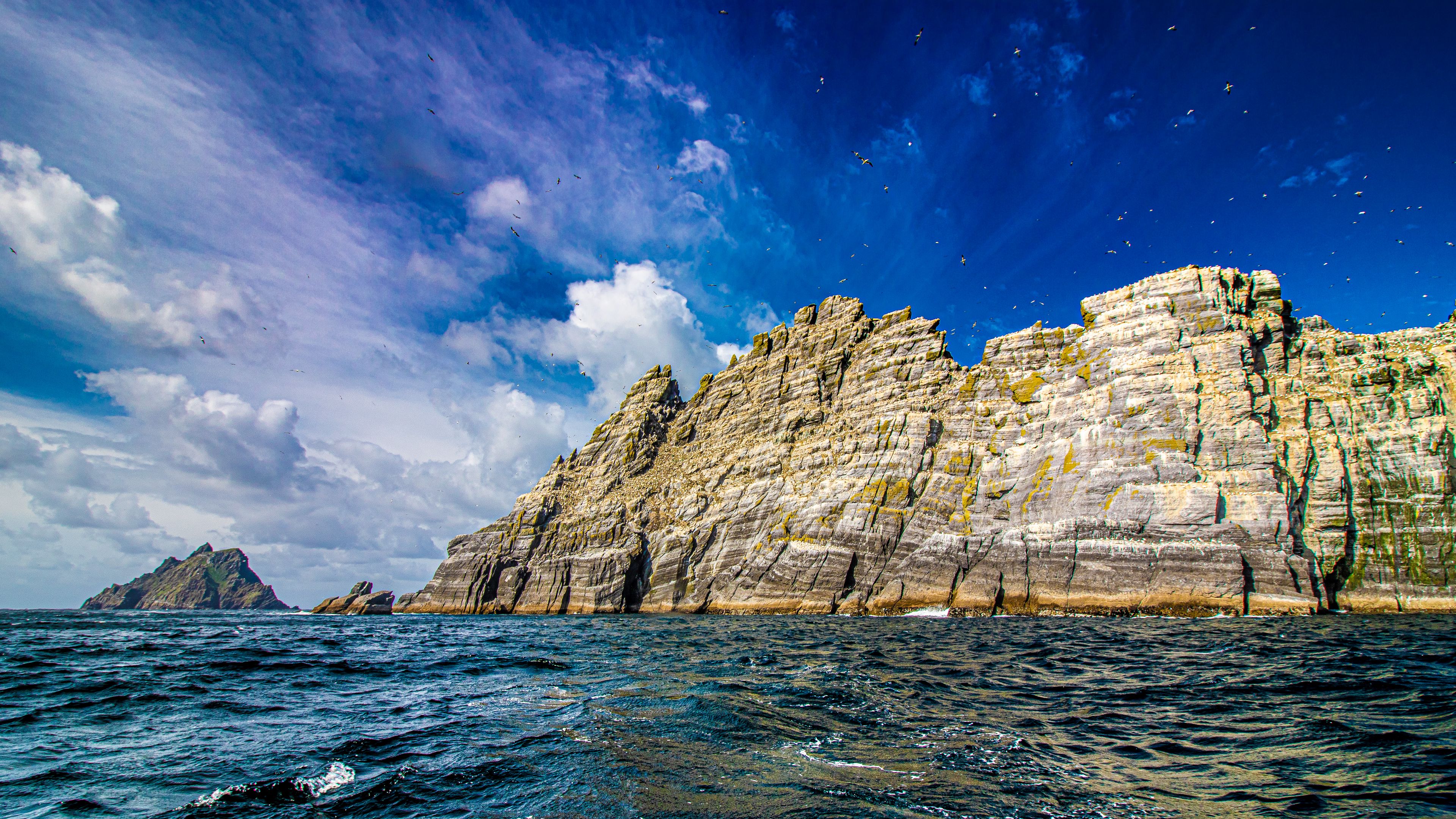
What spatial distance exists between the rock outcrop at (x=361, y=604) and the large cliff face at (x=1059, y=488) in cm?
Answer: 663

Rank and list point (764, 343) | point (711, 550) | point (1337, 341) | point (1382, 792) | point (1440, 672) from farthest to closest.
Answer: point (764, 343), point (711, 550), point (1337, 341), point (1440, 672), point (1382, 792)

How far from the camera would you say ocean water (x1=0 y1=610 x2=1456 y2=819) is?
6.84 meters

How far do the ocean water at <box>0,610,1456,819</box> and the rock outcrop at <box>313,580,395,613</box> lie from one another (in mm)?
87587

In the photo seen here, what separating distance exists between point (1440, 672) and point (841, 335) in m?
86.1

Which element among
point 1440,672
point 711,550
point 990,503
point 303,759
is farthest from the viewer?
point 711,550

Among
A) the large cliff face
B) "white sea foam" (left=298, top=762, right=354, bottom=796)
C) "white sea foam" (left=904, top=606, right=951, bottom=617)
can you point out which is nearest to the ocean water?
"white sea foam" (left=298, top=762, right=354, bottom=796)

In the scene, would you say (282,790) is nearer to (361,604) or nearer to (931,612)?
(931,612)

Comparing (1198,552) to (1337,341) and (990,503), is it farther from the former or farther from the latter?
(1337,341)

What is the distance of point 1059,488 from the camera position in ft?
185

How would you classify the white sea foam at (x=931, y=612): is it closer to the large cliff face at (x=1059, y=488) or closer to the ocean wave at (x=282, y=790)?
the large cliff face at (x=1059, y=488)

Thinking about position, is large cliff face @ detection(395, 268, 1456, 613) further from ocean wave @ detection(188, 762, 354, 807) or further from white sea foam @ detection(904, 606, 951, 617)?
ocean wave @ detection(188, 762, 354, 807)

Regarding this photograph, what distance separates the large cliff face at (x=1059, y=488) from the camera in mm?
45562

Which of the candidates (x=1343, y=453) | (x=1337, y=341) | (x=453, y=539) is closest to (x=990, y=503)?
(x=1343, y=453)

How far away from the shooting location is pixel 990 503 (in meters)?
60.8
